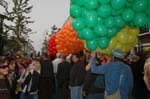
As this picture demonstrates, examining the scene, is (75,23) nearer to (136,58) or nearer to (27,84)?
(136,58)

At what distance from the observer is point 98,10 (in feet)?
31.1

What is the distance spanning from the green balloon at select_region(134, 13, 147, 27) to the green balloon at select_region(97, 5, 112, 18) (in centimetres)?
54

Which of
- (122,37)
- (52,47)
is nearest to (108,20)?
(122,37)

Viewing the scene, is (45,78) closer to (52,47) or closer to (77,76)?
(52,47)

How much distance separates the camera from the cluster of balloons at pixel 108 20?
371 inches

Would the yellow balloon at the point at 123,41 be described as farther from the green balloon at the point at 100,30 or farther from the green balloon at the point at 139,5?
the green balloon at the point at 139,5

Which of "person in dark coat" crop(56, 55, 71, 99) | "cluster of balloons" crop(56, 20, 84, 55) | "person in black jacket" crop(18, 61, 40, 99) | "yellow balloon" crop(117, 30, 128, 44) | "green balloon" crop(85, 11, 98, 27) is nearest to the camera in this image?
"green balloon" crop(85, 11, 98, 27)

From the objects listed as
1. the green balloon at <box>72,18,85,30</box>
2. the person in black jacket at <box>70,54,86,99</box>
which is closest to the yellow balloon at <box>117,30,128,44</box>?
the green balloon at <box>72,18,85,30</box>

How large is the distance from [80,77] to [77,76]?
0.08 m

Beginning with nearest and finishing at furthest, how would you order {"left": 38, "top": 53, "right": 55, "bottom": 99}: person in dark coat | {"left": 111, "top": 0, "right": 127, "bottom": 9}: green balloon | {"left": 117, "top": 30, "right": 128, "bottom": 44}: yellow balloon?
{"left": 111, "top": 0, "right": 127, "bottom": 9}: green balloon, {"left": 117, "top": 30, "right": 128, "bottom": 44}: yellow balloon, {"left": 38, "top": 53, "right": 55, "bottom": 99}: person in dark coat

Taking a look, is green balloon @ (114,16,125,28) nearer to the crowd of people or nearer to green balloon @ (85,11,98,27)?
green balloon @ (85,11,98,27)

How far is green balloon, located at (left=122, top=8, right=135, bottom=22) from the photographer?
945 cm

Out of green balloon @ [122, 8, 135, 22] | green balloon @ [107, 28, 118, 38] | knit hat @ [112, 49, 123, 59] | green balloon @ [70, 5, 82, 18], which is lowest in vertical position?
knit hat @ [112, 49, 123, 59]

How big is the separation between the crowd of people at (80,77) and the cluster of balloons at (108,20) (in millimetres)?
305
